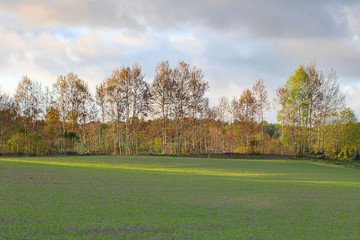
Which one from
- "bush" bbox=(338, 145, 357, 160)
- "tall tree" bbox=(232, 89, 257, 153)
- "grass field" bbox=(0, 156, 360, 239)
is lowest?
"bush" bbox=(338, 145, 357, 160)

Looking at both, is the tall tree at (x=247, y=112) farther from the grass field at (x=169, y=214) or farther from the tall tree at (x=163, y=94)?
the grass field at (x=169, y=214)

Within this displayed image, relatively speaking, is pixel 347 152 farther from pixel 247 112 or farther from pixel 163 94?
pixel 163 94

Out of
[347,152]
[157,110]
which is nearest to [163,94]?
[157,110]

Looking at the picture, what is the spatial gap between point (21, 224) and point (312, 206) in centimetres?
703

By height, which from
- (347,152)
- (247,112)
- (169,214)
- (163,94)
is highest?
(163,94)

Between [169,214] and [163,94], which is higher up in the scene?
[163,94]

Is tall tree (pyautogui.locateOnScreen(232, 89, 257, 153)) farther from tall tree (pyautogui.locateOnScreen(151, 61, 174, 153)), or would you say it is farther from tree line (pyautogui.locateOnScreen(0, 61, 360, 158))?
tall tree (pyautogui.locateOnScreen(151, 61, 174, 153))

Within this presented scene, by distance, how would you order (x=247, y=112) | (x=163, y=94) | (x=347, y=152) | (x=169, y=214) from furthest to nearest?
1. (x=247, y=112)
2. (x=163, y=94)
3. (x=347, y=152)
4. (x=169, y=214)

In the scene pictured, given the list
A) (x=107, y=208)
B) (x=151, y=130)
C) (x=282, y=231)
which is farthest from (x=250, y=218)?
(x=151, y=130)

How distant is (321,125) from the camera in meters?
34.8

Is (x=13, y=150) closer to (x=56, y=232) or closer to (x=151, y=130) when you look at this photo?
(x=151, y=130)

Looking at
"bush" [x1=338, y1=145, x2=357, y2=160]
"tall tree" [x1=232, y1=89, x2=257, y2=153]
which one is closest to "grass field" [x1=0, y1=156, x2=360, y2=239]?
"bush" [x1=338, y1=145, x2=357, y2=160]

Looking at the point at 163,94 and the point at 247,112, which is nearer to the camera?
the point at 163,94

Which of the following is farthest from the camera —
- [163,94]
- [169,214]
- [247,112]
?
[247,112]
